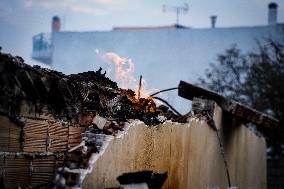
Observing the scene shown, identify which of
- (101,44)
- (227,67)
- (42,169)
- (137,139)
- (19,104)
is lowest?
(42,169)

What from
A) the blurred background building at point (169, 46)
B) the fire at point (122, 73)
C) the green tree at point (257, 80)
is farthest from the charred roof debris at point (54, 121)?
the blurred background building at point (169, 46)

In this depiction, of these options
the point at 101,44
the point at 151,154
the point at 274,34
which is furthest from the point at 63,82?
the point at 274,34

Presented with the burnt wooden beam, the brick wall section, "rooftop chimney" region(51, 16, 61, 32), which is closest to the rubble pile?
the burnt wooden beam

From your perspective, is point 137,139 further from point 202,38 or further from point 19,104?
point 202,38

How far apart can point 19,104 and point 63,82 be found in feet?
2.81

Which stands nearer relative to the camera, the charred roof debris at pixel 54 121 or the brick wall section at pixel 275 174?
the charred roof debris at pixel 54 121

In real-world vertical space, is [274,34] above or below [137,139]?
above

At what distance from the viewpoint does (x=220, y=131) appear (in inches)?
388

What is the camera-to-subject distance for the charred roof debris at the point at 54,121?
4.89 meters

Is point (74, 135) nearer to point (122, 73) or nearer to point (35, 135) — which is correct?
point (35, 135)

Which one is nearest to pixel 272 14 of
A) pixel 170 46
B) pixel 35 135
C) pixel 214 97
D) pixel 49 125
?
pixel 170 46

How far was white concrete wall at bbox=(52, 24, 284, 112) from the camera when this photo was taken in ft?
97.9

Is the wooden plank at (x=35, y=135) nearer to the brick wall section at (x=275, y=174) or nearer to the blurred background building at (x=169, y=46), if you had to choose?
the brick wall section at (x=275, y=174)

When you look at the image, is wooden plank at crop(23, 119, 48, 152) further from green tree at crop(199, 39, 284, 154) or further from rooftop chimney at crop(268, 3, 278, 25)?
rooftop chimney at crop(268, 3, 278, 25)
